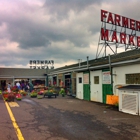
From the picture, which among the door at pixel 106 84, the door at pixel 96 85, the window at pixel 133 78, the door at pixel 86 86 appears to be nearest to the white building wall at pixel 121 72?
the window at pixel 133 78

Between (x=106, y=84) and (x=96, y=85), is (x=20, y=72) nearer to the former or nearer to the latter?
(x=96, y=85)

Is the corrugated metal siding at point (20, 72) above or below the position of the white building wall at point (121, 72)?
above

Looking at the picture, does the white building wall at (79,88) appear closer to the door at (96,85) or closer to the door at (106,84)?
the door at (96,85)

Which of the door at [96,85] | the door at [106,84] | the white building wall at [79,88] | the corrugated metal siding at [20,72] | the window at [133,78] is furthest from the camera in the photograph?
the corrugated metal siding at [20,72]

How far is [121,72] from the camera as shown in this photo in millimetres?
13367

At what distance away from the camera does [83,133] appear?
21.4ft

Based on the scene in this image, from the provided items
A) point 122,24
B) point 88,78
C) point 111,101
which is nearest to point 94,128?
point 111,101

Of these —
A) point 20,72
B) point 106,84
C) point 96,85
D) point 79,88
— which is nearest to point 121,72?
point 106,84

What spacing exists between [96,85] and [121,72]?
357cm

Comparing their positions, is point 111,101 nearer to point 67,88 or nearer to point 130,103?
point 130,103

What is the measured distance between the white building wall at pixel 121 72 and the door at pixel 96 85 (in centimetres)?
201

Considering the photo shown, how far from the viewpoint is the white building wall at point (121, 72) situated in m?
12.1

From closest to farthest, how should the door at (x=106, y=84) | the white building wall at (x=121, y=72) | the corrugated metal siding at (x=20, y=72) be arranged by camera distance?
the white building wall at (x=121, y=72), the door at (x=106, y=84), the corrugated metal siding at (x=20, y=72)

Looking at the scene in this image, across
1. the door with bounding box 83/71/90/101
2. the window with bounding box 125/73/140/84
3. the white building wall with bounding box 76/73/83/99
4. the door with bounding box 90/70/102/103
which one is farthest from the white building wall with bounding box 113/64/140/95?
the white building wall with bounding box 76/73/83/99
